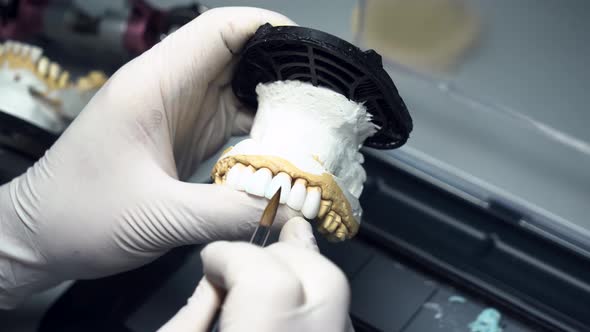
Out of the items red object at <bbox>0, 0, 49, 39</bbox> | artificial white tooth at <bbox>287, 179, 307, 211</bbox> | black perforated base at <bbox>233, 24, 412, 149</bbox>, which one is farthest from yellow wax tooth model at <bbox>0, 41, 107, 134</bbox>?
artificial white tooth at <bbox>287, 179, 307, 211</bbox>

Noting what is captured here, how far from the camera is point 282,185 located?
1.06 meters

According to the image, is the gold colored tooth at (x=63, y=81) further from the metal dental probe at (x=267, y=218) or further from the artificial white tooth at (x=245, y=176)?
the metal dental probe at (x=267, y=218)

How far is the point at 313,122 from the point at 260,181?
14cm

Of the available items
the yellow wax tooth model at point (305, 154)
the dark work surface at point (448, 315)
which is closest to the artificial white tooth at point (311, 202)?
the yellow wax tooth model at point (305, 154)

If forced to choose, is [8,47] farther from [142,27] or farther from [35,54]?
[142,27]

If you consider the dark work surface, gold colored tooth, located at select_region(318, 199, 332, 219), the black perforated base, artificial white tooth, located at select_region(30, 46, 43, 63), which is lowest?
the dark work surface

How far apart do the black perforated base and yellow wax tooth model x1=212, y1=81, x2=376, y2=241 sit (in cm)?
2

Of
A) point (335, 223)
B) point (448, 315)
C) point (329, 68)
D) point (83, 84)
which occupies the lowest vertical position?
point (448, 315)

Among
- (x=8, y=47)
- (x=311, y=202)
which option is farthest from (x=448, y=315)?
(x=8, y=47)

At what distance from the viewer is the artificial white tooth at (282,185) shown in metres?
1.06

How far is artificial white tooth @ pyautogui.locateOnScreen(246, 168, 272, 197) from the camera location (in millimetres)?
1068

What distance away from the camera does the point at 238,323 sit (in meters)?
0.83

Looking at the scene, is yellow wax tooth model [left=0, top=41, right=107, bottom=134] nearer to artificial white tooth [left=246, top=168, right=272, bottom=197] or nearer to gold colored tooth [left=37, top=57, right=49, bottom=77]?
gold colored tooth [left=37, top=57, right=49, bottom=77]

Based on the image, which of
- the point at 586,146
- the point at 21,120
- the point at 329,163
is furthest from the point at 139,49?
the point at 586,146
